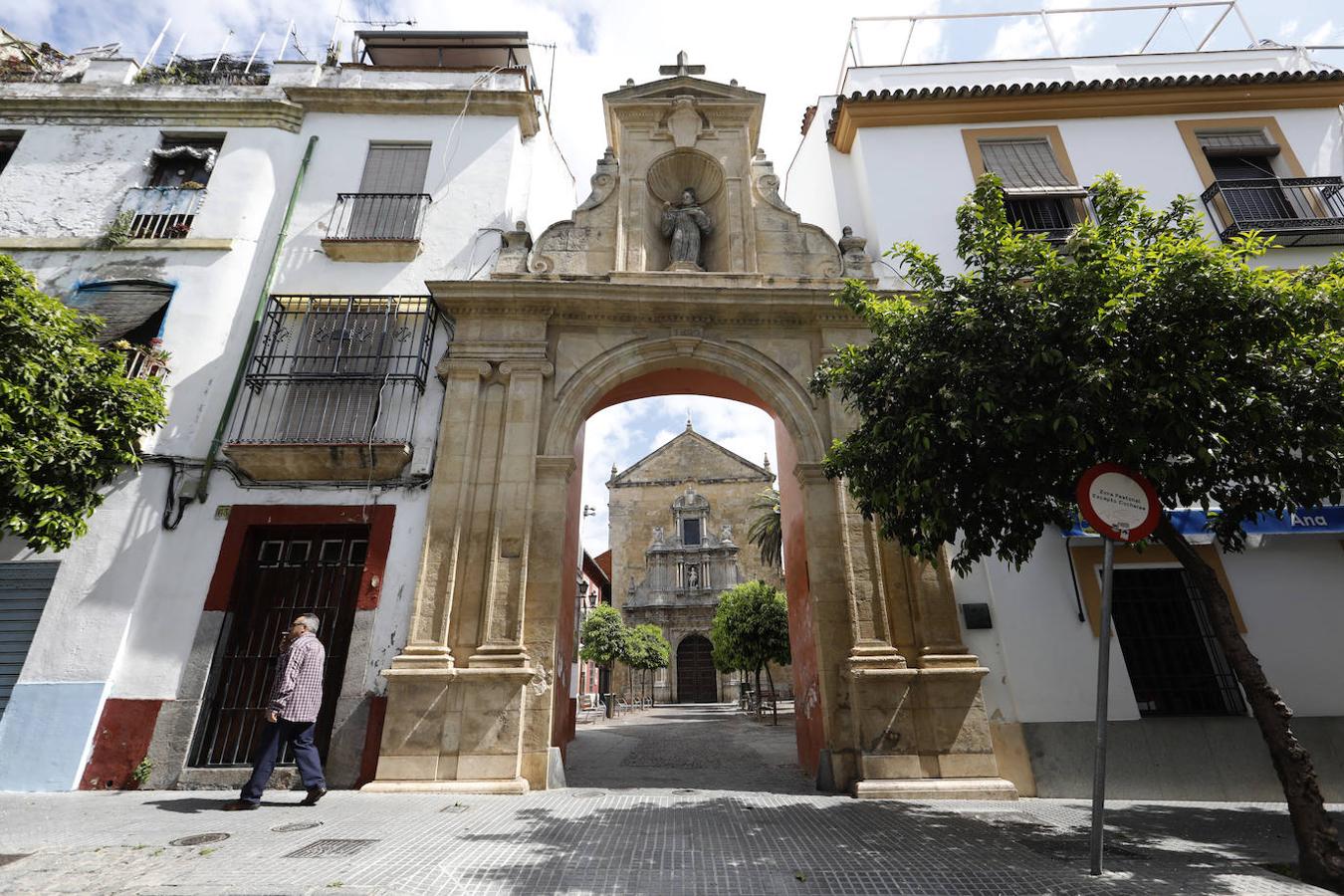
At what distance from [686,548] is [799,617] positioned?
83.4ft

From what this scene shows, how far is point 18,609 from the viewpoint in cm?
656

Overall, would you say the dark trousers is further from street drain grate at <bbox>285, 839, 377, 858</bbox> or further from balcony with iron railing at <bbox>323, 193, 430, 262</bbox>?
balcony with iron railing at <bbox>323, 193, 430, 262</bbox>

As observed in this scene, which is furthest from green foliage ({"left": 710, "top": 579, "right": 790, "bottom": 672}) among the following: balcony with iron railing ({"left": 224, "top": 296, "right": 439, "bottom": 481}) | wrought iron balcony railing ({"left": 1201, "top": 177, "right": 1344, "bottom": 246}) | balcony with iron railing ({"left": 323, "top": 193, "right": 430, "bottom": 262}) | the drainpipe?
the drainpipe

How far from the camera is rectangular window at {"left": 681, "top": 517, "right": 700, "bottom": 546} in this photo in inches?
1366

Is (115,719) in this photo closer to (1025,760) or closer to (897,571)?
(897,571)

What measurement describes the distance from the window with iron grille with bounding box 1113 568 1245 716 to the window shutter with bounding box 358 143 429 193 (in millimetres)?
11526

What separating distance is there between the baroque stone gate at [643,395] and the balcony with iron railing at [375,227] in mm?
1641

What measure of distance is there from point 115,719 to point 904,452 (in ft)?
27.3

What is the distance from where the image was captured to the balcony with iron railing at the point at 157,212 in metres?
8.83

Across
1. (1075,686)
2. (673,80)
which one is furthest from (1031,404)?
(673,80)

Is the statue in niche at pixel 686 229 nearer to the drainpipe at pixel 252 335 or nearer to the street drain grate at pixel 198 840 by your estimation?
the drainpipe at pixel 252 335

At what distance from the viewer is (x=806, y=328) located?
27.3 ft

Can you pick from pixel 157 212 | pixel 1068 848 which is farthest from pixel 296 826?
pixel 157 212

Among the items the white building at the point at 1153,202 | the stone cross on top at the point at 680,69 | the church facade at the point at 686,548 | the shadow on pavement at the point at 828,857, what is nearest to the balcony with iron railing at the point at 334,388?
the shadow on pavement at the point at 828,857
